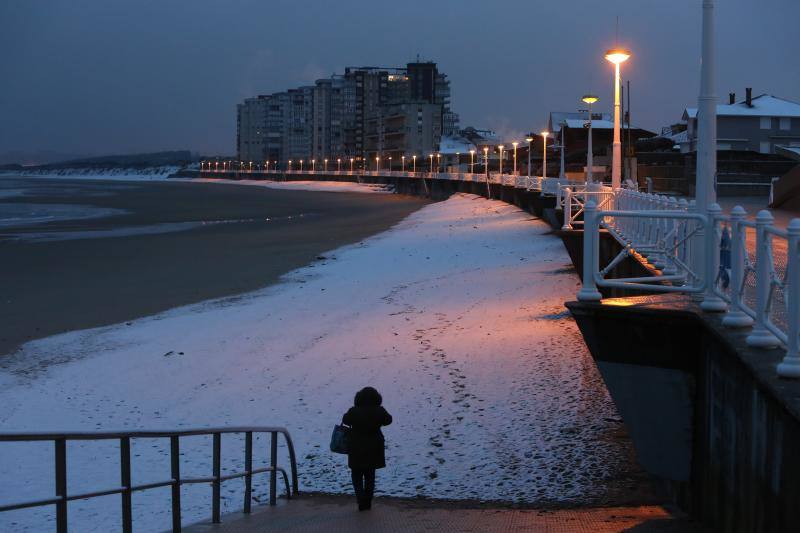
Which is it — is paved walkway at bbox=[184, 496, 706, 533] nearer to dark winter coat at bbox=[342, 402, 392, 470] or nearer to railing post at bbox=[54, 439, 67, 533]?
dark winter coat at bbox=[342, 402, 392, 470]

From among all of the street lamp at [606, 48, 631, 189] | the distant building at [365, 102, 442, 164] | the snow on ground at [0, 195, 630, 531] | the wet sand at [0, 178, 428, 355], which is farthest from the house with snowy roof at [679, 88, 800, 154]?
the distant building at [365, 102, 442, 164]

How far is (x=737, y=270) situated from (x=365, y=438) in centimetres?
309

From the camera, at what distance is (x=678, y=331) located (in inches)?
270

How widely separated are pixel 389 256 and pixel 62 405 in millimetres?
17017

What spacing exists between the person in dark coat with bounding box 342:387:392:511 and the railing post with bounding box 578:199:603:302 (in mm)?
1813

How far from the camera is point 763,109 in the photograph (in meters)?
61.9

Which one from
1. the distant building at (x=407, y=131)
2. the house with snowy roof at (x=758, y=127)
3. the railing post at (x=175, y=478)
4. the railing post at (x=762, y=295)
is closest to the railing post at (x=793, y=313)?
the railing post at (x=762, y=295)

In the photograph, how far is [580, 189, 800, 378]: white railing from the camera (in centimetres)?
493

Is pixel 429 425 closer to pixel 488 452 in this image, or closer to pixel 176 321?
pixel 488 452

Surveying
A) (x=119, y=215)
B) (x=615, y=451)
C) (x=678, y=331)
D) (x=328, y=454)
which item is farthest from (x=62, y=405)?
(x=119, y=215)

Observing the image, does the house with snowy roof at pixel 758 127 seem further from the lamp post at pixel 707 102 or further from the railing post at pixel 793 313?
the railing post at pixel 793 313

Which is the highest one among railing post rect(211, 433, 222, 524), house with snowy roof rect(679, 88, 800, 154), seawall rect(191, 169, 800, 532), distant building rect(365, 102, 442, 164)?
distant building rect(365, 102, 442, 164)

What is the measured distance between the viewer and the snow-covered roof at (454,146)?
140m

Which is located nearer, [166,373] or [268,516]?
[268,516]
